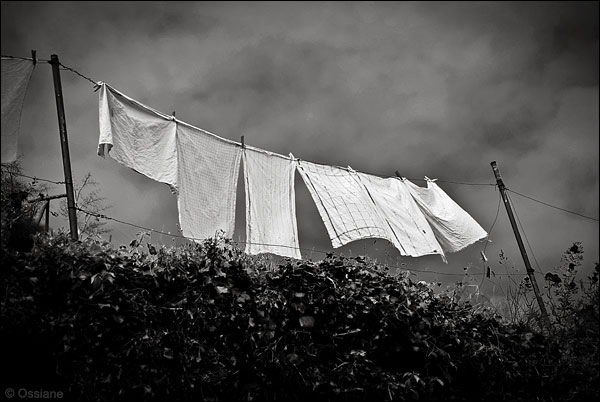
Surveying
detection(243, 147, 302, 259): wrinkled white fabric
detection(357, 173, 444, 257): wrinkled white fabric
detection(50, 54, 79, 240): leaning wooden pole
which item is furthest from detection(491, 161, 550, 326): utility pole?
detection(50, 54, 79, 240): leaning wooden pole

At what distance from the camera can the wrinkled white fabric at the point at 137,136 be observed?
151 inches

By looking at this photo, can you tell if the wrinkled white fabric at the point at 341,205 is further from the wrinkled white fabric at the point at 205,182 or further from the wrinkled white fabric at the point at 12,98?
the wrinkled white fabric at the point at 12,98

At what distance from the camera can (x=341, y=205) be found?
16.9 ft

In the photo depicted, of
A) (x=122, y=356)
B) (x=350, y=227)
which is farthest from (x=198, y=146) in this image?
(x=122, y=356)

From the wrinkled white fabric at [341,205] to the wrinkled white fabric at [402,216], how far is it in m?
0.14

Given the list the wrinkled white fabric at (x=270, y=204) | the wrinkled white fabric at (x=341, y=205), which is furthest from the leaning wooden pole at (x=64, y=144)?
the wrinkled white fabric at (x=341, y=205)

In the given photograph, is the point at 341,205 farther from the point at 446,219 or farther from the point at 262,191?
the point at 446,219

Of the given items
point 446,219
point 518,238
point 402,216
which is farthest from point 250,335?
point 518,238

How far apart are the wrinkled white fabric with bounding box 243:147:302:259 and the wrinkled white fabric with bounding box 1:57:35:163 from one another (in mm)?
2021

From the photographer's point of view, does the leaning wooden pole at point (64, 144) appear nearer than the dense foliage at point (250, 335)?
No

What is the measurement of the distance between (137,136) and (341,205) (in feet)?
6.98

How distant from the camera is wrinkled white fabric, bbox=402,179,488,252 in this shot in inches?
237

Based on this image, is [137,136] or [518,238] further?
[518,238]

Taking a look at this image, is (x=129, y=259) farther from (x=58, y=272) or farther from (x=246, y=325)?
(x=246, y=325)
